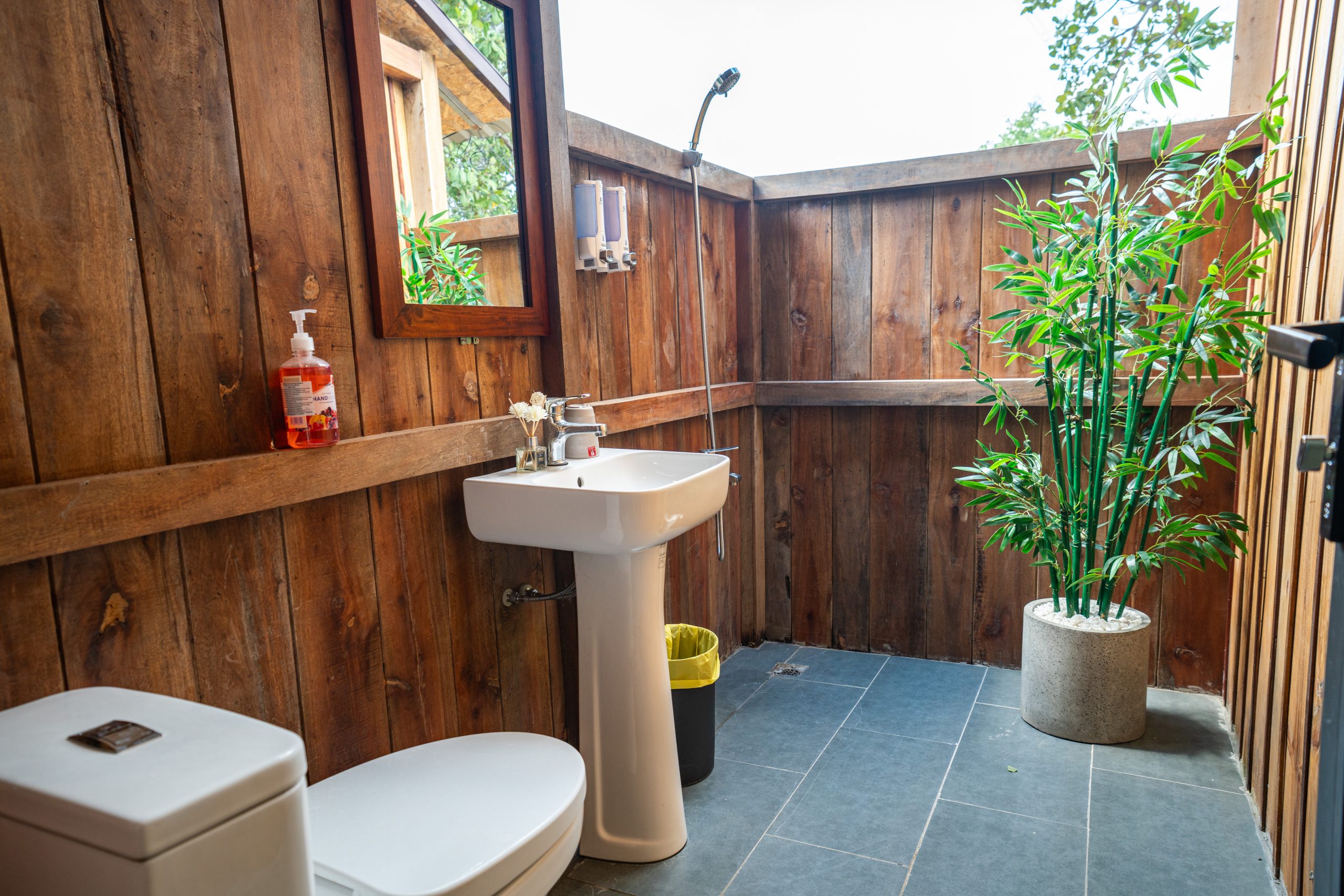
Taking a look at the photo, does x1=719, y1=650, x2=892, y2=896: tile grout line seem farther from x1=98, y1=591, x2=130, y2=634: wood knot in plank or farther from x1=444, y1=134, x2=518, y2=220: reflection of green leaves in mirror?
x1=444, y1=134, x2=518, y2=220: reflection of green leaves in mirror

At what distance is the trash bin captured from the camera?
6.70 ft

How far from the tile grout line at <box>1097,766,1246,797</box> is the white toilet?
64.3 inches

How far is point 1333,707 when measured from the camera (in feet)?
2.49

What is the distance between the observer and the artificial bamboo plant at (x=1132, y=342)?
1956mm

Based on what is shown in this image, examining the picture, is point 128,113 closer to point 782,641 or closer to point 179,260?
point 179,260

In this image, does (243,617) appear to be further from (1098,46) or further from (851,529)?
(1098,46)

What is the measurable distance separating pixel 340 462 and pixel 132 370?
0.32 meters

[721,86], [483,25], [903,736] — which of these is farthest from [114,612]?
[903,736]

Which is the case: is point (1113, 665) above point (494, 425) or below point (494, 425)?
below

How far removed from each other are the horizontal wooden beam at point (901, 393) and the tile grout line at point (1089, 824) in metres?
1.00

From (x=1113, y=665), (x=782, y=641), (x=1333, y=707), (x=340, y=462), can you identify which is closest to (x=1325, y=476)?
(x=1333, y=707)

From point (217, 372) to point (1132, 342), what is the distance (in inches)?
78.0

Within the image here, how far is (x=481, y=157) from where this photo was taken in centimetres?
169

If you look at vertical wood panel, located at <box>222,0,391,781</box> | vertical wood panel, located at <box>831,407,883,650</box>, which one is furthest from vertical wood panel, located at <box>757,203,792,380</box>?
vertical wood panel, located at <box>222,0,391,781</box>
